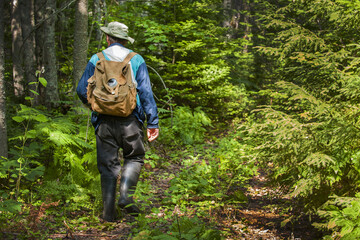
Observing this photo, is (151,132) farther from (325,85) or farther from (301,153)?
(325,85)

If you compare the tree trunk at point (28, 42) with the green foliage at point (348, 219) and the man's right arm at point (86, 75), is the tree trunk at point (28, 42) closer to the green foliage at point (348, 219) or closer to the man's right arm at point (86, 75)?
the man's right arm at point (86, 75)

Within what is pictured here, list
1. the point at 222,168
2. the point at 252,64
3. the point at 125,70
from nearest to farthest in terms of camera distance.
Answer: the point at 125,70
the point at 222,168
the point at 252,64

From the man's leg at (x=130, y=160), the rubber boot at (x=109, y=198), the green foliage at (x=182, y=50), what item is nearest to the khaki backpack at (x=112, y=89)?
the man's leg at (x=130, y=160)

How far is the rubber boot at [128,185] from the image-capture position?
378 centimetres

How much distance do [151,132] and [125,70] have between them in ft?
2.95

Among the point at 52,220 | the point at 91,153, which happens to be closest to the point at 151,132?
the point at 91,153

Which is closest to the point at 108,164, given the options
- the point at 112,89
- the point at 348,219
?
the point at 112,89

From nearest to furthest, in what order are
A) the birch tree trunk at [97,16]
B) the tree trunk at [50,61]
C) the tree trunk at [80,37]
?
the tree trunk at [80,37], the tree trunk at [50,61], the birch tree trunk at [97,16]

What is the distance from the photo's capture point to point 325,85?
15.0 ft

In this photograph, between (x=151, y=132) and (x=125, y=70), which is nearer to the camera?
(x=125, y=70)

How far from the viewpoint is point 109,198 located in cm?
388

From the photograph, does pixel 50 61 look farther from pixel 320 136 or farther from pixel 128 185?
pixel 320 136

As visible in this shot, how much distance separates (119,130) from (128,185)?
72 centimetres

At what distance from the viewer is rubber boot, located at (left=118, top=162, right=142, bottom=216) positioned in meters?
3.78
